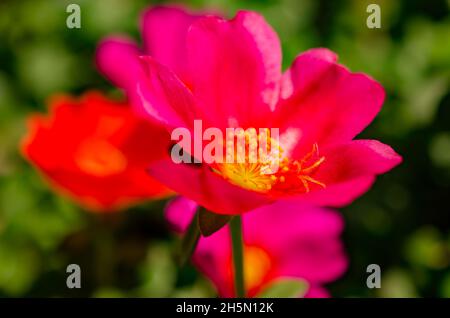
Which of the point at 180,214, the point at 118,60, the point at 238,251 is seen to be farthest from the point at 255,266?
the point at 118,60

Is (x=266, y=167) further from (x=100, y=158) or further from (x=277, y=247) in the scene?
(x=100, y=158)

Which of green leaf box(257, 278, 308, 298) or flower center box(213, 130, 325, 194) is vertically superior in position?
flower center box(213, 130, 325, 194)

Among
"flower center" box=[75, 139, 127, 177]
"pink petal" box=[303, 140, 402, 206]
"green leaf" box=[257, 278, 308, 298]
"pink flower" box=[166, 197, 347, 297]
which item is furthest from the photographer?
"flower center" box=[75, 139, 127, 177]

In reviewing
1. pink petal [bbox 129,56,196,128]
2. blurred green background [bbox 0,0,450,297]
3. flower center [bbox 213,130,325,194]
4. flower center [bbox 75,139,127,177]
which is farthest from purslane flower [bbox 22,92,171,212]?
pink petal [bbox 129,56,196,128]

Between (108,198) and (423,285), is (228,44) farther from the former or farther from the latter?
(423,285)

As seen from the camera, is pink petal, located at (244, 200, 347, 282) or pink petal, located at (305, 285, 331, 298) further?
pink petal, located at (244, 200, 347, 282)

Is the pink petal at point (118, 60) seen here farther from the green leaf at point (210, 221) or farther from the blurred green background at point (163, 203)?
the green leaf at point (210, 221)

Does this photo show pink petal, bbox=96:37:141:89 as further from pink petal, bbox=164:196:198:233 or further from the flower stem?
the flower stem
